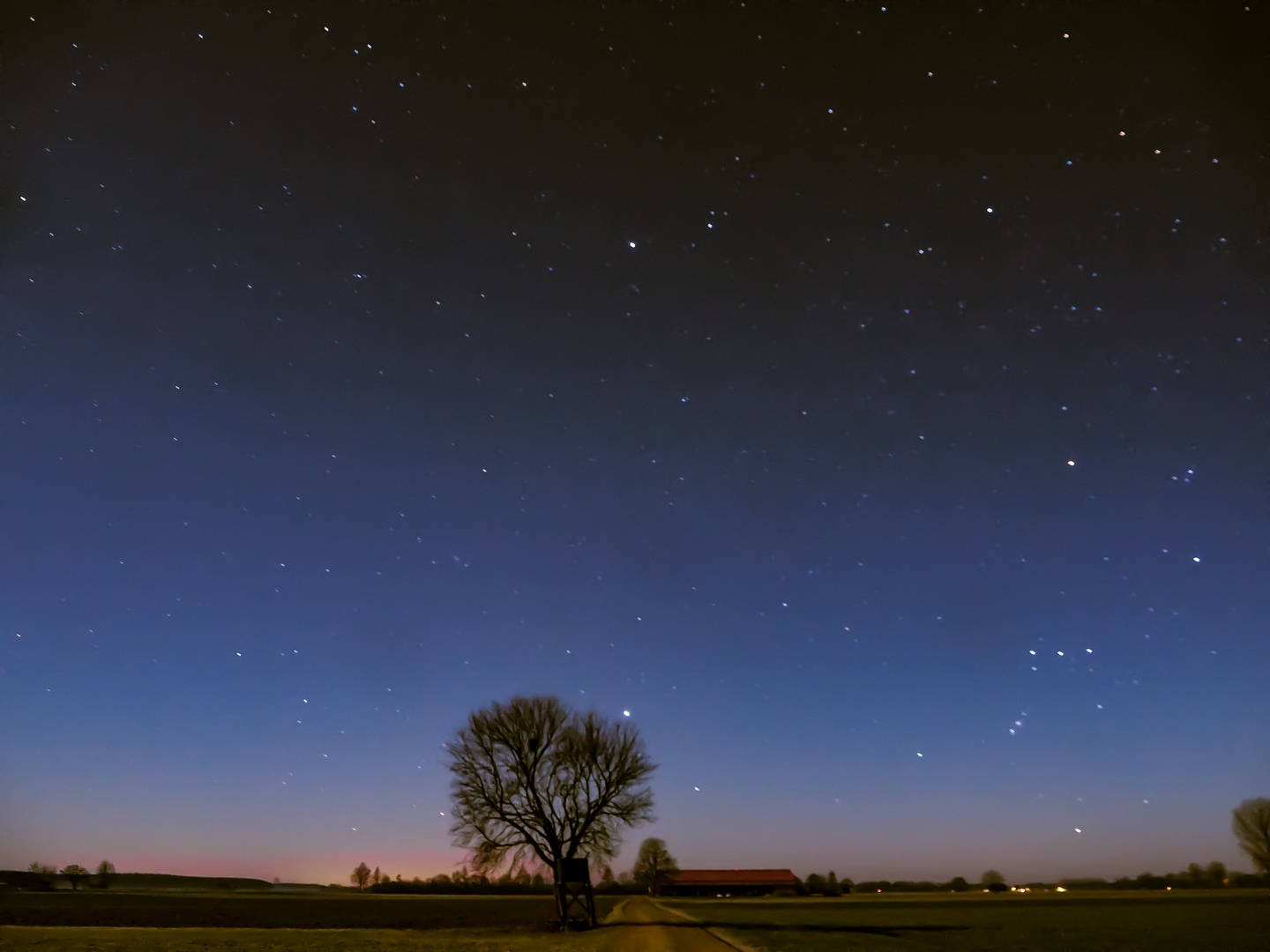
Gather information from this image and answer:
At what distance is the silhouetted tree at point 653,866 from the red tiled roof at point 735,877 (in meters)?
1.63

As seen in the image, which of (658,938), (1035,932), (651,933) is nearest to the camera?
(658,938)

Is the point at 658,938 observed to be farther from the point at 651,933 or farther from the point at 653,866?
the point at 653,866

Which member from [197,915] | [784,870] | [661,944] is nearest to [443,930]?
[661,944]

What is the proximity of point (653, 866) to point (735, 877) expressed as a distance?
45.9 feet

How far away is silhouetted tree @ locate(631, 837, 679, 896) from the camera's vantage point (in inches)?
4882

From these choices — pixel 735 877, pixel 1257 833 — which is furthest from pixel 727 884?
pixel 1257 833

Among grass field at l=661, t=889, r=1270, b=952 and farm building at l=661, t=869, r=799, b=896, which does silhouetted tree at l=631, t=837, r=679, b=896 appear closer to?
farm building at l=661, t=869, r=799, b=896

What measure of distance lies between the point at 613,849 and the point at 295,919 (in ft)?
50.6

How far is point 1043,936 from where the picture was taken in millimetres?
23984

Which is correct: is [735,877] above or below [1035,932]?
below

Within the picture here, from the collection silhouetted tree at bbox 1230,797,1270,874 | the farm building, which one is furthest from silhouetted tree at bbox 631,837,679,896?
silhouetted tree at bbox 1230,797,1270,874

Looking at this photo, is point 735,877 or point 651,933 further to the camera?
point 735,877

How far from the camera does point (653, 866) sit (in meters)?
127

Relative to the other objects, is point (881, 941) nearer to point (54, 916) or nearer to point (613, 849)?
point (613, 849)
